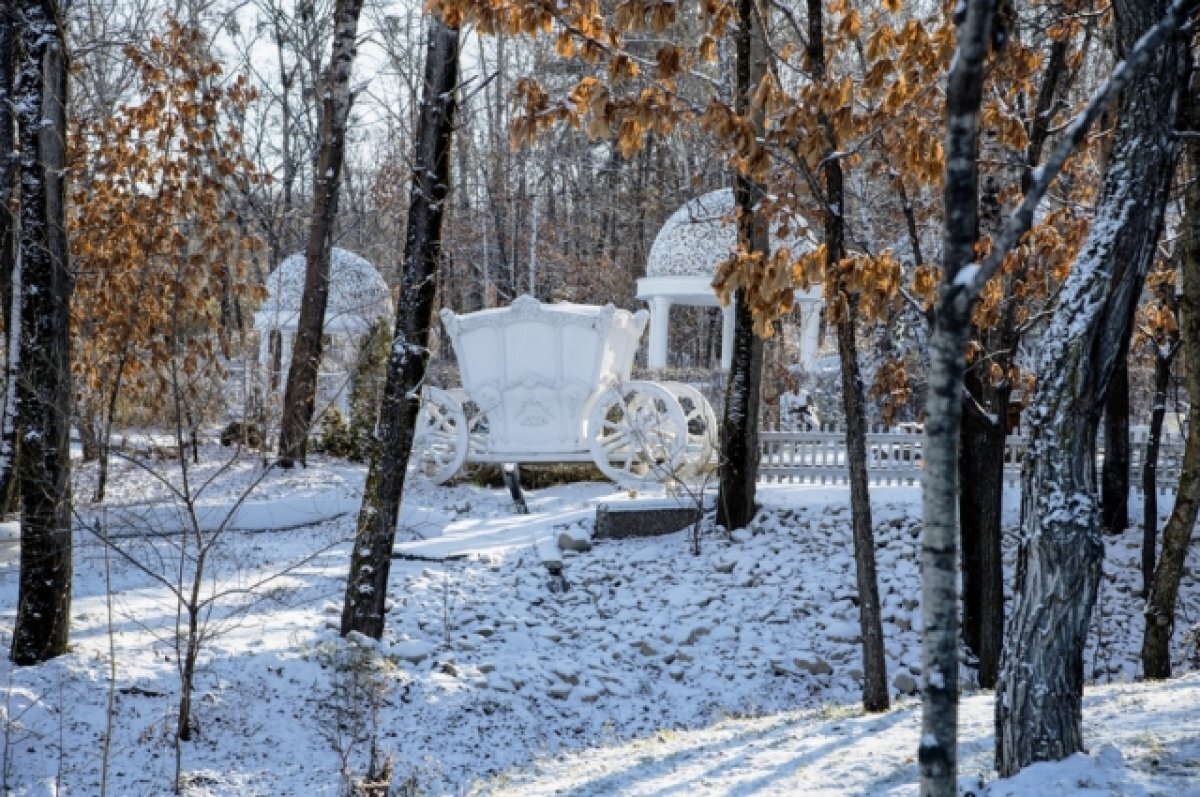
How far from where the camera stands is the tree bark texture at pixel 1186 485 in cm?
675

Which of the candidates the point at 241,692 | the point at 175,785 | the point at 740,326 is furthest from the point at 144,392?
the point at 175,785

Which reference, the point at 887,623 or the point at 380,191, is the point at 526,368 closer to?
the point at 887,623

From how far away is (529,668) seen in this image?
798cm

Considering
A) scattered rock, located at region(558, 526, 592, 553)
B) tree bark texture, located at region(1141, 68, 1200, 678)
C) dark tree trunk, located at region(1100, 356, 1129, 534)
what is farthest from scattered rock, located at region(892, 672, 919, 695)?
dark tree trunk, located at region(1100, 356, 1129, 534)

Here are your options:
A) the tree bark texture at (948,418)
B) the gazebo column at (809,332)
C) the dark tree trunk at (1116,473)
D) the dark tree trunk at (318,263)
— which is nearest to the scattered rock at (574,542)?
the dark tree trunk at (318,263)

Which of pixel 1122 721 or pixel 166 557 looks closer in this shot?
pixel 1122 721

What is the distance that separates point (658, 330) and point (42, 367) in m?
12.4

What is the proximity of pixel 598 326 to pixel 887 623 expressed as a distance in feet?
15.5

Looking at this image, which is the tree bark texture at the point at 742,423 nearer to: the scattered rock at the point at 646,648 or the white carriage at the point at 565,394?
the white carriage at the point at 565,394

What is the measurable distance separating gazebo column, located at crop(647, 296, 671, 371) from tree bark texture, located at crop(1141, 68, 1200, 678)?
10.8 m

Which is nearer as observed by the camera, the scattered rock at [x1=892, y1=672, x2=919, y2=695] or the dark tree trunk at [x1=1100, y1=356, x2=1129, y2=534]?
the scattered rock at [x1=892, y1=672, x2=919, y2=695]

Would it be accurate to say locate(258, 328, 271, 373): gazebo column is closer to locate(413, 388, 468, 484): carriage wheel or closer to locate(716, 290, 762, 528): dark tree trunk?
locate(413, 388, 468, 484): carriage wheel

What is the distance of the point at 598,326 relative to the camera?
41.7 ft

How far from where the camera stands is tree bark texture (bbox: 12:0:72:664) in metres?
A: 6.39
